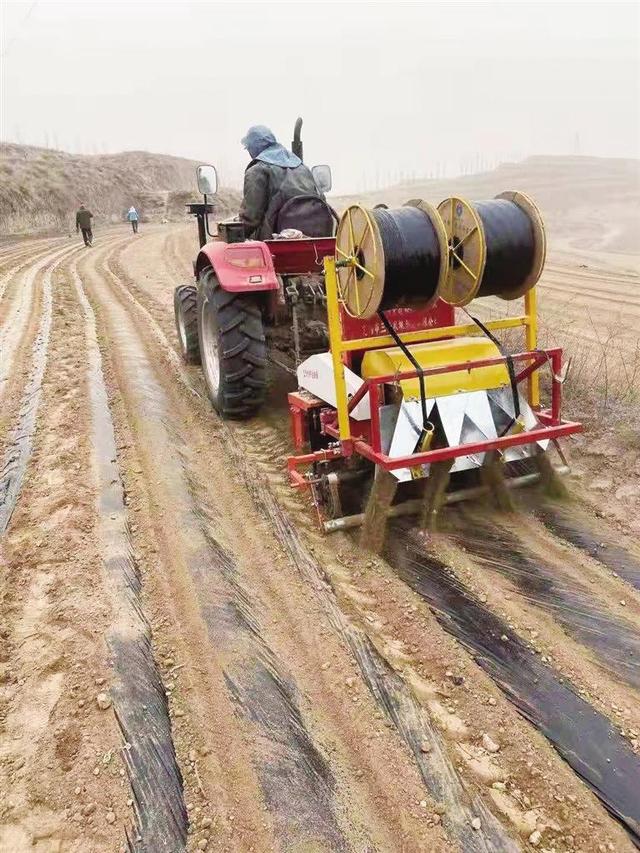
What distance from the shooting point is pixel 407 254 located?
11.4 ft

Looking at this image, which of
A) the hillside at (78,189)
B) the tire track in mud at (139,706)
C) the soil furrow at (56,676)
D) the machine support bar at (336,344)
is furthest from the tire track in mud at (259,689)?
the hillside at (78,189)

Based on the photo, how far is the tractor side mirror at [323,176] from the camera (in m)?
6.24

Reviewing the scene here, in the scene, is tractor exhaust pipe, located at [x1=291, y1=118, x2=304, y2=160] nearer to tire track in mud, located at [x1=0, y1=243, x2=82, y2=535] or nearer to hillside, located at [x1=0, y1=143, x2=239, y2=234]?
tire track in mud, located at [x1=0, y1=243, x2=82, y2=535]

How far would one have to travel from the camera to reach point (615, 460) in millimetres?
4344

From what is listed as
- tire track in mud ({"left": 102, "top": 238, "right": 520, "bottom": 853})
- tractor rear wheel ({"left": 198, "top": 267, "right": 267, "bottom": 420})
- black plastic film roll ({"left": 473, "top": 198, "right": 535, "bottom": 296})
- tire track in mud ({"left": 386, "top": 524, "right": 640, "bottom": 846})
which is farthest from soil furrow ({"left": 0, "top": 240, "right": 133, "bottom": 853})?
black plastic film roll ({"left": 473, "top": 198, "right": 535, "bottom": 296})

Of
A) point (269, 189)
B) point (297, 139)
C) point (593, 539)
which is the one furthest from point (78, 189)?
point (593, 539)

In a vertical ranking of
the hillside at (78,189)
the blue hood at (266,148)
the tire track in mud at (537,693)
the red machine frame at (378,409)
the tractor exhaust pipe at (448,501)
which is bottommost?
the tire track in mud at (537,693)

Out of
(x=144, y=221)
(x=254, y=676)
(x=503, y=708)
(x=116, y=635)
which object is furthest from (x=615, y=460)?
(x=144, y=221)

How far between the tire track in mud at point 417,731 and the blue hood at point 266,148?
3196mm

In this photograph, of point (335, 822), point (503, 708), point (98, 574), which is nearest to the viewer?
point (335, 822)

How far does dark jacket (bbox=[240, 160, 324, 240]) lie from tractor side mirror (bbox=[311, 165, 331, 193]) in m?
0.62

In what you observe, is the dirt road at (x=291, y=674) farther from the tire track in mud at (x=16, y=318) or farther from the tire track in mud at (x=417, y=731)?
the tire track in mud at (x=16, y=318)

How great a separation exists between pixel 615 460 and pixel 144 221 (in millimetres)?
35005

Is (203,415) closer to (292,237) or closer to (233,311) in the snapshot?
(233,311)
